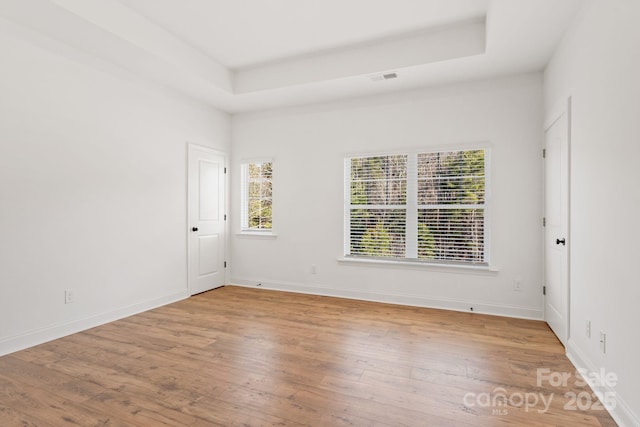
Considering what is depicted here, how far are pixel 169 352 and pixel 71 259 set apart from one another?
4.74 feet

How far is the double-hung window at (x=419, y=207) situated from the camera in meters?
4.06

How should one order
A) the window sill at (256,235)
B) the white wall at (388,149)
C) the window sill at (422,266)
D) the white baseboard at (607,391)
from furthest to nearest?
the window sill at (256,235), the window sill at (422,266), the white wall at (388,149), the white baseboard at (607,391)

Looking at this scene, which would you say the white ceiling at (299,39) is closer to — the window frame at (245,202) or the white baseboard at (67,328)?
the window frame at (245,202)

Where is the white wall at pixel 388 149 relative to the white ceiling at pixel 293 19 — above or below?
below

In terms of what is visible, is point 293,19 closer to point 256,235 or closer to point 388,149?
point 388,149

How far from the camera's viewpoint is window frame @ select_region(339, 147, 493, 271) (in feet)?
13.1

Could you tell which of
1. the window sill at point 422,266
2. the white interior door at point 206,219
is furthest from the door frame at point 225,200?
the window sill at point 422,266

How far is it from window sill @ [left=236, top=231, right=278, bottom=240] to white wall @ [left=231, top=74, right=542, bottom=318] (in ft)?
0.22

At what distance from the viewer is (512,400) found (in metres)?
Answer: 2.12

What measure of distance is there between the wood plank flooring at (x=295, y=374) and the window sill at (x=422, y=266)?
1.81ft

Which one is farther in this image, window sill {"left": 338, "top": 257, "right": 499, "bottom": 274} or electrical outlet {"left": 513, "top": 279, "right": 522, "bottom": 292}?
window sill {"left": 338, "top": 257, "right": 499, "bottom": 274}

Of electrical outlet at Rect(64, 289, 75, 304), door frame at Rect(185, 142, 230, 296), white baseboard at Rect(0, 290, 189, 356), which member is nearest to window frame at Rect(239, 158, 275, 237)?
door frame at Rect(185, 142, 230, 296)

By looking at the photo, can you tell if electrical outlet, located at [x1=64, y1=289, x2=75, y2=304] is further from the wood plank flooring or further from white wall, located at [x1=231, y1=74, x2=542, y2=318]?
white wall, located at [x1=231, y1=74, x2=542, y2=318]

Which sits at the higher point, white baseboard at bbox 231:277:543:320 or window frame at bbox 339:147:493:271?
window frame at bbox 339:147:493:271
